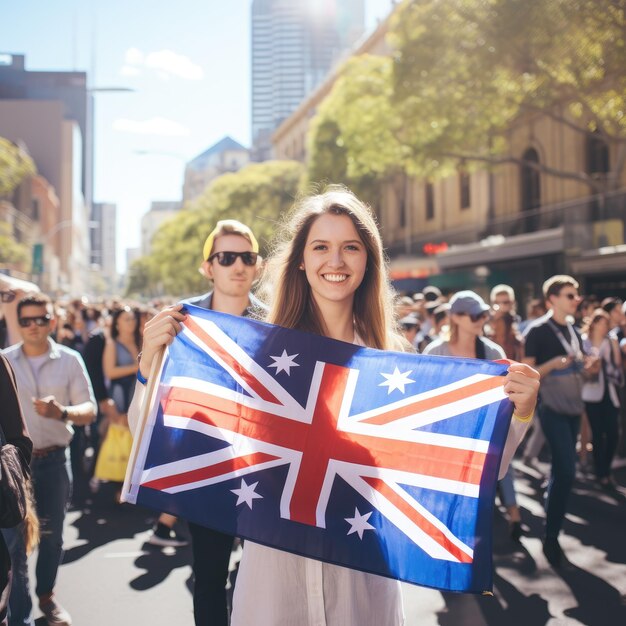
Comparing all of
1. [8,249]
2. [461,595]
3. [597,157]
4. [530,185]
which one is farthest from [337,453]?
[8,249]

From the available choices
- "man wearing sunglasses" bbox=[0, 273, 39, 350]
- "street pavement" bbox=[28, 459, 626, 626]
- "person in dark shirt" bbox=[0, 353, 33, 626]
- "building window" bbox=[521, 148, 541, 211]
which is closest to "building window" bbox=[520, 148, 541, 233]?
"building window" bbox=[521, 148, 541, 211]

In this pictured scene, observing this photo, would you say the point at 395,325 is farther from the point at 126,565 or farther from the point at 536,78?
the point at 536,78

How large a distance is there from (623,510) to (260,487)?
5984mm

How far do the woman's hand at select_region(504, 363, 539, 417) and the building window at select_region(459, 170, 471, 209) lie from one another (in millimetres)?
38285

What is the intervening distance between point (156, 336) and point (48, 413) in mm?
2039

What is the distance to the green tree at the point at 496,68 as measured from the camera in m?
17.1

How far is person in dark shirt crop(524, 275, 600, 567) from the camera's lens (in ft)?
20.2

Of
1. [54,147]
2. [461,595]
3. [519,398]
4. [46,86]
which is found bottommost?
[461,595]

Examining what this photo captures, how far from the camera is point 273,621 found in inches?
97.3

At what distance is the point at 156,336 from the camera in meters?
2.95

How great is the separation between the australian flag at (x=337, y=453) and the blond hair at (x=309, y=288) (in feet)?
0.35

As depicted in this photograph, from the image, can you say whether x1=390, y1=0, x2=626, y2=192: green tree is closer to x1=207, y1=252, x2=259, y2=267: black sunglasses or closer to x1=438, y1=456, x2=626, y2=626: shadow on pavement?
x1=438, y1=456, x2=626, y2=626: shadow on pavement

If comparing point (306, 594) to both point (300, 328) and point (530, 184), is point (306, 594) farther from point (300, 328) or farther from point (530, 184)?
point (530, 184)

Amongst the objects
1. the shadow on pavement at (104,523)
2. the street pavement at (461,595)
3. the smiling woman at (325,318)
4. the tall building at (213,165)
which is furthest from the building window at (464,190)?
the tall building at (213,165)
